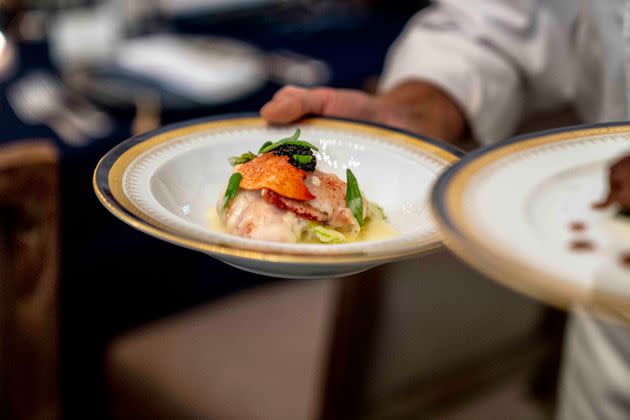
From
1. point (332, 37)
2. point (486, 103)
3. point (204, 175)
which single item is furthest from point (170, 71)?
point (204, 175)

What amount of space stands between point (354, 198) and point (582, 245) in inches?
19.3

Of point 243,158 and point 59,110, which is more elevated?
point 243,158

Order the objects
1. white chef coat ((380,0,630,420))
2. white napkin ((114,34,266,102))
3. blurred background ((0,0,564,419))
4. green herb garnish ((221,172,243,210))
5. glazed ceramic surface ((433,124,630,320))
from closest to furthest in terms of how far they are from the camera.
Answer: glazed ceramic surface ((433,124,630,320))
green herb garnish ((221,172,243,210))
white chef coat ((380,0,630,420))
blurred background ((0,0,564,419))
white napkin ((114,34,266,102))

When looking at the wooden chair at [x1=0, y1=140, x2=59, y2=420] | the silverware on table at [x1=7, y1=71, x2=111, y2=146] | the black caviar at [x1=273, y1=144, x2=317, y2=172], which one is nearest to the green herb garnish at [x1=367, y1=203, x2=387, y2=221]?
the black caviar at [x1=273, y1=144, x2=317, y2=172]

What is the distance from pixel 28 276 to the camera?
2143mm

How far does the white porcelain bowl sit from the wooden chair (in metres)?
1.05

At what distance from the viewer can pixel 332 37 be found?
3.41 m

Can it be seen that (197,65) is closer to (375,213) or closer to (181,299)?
(181,299)

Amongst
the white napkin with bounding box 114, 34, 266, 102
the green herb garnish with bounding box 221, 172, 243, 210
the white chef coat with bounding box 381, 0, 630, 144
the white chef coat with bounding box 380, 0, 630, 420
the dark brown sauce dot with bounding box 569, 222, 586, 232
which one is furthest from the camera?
the white napkin with bounding box 114, 34, 266, 102

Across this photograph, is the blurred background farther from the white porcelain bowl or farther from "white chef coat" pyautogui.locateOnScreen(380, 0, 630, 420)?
the white porcelain bowl

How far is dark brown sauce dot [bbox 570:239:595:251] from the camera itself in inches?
26.6

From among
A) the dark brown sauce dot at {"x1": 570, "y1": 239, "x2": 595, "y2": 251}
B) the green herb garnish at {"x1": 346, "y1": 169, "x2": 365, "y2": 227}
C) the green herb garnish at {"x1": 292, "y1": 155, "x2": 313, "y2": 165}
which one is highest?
the dark brown sauce dot at {"x1": 570, "y1": 239, "x2": 595, "y2": 251}

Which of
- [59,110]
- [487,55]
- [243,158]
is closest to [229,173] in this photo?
[243,158]

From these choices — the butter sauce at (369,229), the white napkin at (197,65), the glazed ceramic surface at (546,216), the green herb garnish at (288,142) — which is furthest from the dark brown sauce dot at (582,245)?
the white napkin at (197,65)
